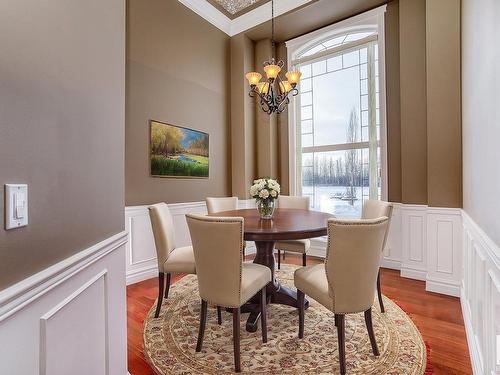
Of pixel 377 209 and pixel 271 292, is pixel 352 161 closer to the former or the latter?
pixel 377 209

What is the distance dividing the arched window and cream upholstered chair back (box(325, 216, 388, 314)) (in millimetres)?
2500

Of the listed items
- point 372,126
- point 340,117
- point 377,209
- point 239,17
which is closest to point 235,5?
point 239,17

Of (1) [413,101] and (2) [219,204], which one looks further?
(2) [219,204]

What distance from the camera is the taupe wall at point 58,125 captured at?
0.68m

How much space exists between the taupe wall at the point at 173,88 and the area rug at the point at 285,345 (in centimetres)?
167

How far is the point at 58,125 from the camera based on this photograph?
0.89 m

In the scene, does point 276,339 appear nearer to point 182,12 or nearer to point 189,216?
point 189,216

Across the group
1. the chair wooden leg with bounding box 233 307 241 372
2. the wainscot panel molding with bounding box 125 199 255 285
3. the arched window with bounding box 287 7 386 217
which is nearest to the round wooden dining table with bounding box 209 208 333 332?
the chair wooden leg with bounding box 233 307 241 372

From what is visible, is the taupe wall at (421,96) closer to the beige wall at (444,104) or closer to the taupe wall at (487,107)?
the beige wall at (444,104)

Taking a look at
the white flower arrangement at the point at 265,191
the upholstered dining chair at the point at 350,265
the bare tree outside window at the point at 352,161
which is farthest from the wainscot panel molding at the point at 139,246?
the bare tree outside window at the point at 352,161

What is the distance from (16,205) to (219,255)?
1.20m

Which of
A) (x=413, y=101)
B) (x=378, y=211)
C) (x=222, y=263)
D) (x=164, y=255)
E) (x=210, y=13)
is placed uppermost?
(x=210, y=13)

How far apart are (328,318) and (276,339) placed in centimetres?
58

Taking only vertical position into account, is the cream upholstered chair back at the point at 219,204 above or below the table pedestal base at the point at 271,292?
above
